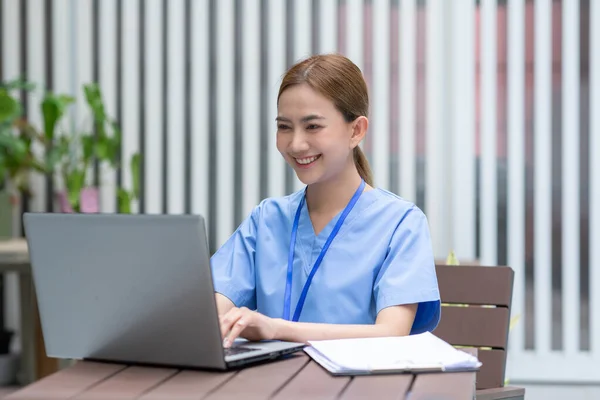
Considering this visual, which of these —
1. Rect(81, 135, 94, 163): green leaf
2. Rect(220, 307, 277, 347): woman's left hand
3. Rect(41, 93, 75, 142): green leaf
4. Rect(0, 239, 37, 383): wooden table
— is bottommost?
Rect(0, 239, 37, 383): wooden table

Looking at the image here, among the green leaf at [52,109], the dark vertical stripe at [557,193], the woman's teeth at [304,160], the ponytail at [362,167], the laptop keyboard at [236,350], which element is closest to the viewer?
the laptop keyboard at [236,350]

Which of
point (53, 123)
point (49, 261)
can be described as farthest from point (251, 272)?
point (53, 123)

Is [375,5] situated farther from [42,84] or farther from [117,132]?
[42,84]

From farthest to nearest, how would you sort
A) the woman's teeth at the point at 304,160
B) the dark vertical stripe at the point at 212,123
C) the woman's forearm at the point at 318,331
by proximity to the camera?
1. the dark vertical stripe at the point at 212,123
2. the woman's teeth at the point at 304,160
3. the woman's forearm at the point at 318,331

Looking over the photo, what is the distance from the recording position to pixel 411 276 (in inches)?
66.8

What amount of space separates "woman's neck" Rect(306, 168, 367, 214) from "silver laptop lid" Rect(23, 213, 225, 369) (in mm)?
617

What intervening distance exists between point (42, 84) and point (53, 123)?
37 centimetres

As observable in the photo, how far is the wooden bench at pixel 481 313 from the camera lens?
6.85ft

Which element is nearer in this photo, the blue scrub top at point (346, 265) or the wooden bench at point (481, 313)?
the blue scrub top at point (346, 265)

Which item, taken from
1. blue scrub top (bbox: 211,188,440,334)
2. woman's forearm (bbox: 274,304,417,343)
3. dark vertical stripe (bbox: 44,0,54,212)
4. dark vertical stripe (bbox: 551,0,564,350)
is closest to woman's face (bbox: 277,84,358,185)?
blue scrub top (bbox: 211,188,440,334)

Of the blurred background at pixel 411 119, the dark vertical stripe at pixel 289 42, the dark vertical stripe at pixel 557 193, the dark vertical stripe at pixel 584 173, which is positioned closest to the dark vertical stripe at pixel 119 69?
the blurred background at pixel 411 119

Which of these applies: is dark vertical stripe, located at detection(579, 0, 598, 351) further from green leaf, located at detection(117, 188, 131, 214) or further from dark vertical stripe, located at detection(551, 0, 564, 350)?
green leaf, located at detection(117, 188, 131, 214)

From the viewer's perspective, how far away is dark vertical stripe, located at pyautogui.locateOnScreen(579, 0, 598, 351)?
441 centimetres

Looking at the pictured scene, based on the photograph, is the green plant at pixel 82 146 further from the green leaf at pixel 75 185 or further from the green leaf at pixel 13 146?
the green leaf at pixel 13 146
